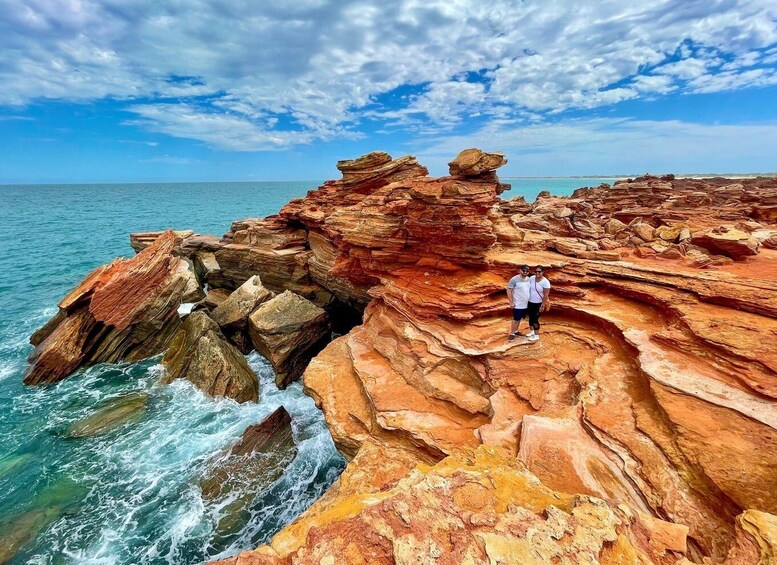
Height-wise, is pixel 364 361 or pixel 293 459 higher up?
pixel 364 361

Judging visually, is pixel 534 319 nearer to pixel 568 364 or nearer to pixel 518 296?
pixel 518 296

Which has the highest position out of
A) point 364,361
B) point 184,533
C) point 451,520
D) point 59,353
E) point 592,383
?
point 451,520

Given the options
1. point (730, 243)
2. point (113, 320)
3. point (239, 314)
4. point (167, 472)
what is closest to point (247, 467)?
point (167, 472)

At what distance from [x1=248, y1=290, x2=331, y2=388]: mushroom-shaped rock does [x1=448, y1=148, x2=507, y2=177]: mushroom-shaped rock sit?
10.2 meters

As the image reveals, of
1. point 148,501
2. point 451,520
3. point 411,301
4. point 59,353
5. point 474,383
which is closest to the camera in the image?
point 451,520

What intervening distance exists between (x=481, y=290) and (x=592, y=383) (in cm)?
472

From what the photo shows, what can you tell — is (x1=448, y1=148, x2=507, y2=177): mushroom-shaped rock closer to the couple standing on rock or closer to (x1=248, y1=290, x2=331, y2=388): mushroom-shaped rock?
the couple standing on rock

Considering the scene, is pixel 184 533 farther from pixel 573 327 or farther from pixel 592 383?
pixel 573 327

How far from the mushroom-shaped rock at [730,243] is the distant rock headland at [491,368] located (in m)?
0.08

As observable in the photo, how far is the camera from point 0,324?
2492cm

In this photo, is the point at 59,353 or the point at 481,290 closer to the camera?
the point at 481,290

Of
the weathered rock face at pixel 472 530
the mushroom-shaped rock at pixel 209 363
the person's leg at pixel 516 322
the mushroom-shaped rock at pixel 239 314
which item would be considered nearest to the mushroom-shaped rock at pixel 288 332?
the mushroom-shaped rock at pixel 239 314

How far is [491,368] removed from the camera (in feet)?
33.3

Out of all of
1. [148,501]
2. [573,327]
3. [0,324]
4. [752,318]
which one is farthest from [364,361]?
[0,324]
